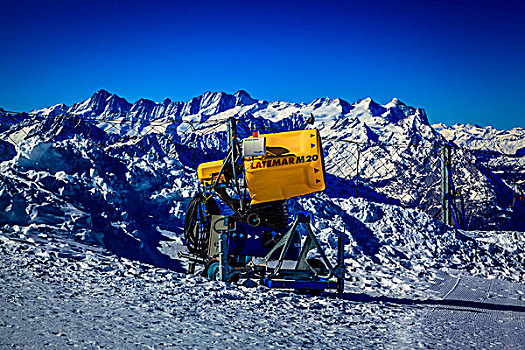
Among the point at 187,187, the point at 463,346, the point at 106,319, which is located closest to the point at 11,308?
the point at 106,319

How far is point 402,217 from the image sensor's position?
40.1 ft

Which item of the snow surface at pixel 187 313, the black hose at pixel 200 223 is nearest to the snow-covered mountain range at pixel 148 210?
the black hose at pixel 200 223

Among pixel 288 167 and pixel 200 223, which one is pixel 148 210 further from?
pixel 288 167

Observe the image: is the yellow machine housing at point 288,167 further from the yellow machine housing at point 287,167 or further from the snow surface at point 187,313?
the snow surface at point 187,313

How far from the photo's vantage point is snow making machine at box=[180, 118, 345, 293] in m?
6.30

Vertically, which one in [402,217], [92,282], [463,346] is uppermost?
[402,217]

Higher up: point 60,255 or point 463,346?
point 60,255

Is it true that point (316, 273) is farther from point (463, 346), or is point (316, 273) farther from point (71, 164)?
point (71, 164)

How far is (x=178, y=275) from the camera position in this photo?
20.1 ft

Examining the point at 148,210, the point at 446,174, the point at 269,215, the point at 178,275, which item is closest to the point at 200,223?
the point at 269,215

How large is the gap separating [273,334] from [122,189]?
32.6ft

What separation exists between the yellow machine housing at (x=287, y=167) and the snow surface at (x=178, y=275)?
164 cm

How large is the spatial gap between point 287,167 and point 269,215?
90cm

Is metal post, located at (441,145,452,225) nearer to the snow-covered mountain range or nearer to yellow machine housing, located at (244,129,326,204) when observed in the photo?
the snow-covered mountain range
